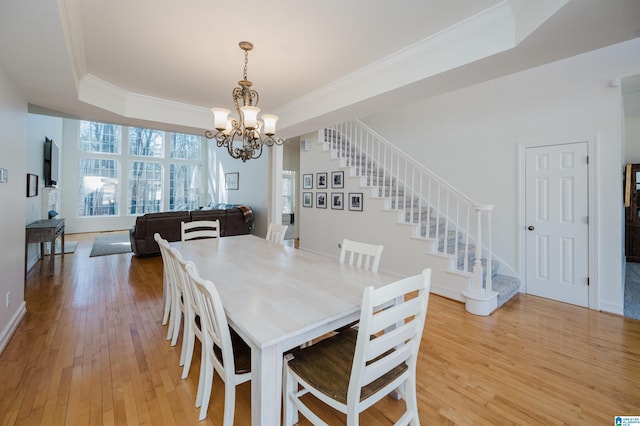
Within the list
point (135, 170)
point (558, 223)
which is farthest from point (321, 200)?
point (135, 170)

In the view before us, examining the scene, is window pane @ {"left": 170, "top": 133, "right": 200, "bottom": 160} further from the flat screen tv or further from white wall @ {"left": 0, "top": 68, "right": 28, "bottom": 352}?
white wall @ {"left": 0, "top": 68, "right": 28, "bottom": 352}

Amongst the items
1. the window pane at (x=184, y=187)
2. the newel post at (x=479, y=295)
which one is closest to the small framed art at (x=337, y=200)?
the newel post at (x=479, y=295)

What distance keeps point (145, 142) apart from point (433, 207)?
9354 mm

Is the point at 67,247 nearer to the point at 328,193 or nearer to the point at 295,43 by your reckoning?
the point at 328,193

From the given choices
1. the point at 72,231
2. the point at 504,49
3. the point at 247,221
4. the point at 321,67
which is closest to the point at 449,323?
the point at 504,49

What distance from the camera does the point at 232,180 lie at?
8.52 m

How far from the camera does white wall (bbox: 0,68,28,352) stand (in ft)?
7.30

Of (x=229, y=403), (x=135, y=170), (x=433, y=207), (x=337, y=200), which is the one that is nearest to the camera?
(x=229, y=403)

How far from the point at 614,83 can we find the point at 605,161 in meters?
0.81

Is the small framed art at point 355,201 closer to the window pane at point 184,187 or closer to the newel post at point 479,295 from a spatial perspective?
the newel post at point 479,295

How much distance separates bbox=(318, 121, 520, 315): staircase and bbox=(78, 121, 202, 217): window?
22.2 feet

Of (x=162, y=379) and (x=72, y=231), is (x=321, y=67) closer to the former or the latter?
(x=162, y=379)

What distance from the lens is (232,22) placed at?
7.02ft

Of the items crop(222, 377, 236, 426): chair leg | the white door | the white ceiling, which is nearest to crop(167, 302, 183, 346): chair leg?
crop(222, 377, 236, 426): chair leg
